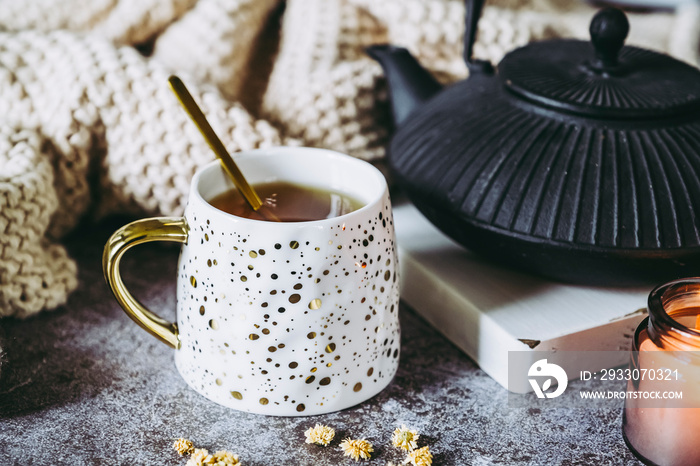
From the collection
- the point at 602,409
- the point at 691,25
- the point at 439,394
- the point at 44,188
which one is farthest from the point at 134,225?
the point at 691,25

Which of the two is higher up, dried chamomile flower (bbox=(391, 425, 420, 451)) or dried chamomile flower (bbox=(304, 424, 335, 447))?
dried chamomile flower (bbox=(304, 424, 335, 447))

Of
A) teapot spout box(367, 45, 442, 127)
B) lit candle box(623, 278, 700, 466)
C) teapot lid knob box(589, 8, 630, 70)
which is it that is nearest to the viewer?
lit candle box(623, 278, 700, 466)

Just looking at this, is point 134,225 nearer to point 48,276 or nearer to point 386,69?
point 48,276

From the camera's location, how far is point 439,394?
48 cm

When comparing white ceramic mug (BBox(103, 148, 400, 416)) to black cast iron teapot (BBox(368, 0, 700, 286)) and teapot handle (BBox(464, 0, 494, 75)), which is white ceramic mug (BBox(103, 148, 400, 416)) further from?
teapot handle (BBox(464, 0, 494, 75))

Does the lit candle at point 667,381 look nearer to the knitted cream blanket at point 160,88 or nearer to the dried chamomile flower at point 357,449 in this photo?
the dried chamomile flower at point 357,449

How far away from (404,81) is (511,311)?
251 mm

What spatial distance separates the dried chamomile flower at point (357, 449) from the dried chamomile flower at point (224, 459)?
7cm

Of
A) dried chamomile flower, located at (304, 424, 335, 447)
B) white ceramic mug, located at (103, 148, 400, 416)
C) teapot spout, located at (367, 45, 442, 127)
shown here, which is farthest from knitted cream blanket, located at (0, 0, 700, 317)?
dried chamomile flower, located at (304, 424, 335, 447)

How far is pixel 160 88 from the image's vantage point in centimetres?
59

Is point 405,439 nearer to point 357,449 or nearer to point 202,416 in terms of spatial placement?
point 357,449

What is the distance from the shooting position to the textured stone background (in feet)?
1.40

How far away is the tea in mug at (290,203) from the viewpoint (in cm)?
47

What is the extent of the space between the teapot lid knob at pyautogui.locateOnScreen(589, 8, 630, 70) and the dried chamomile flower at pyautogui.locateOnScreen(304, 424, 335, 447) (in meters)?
0.33
